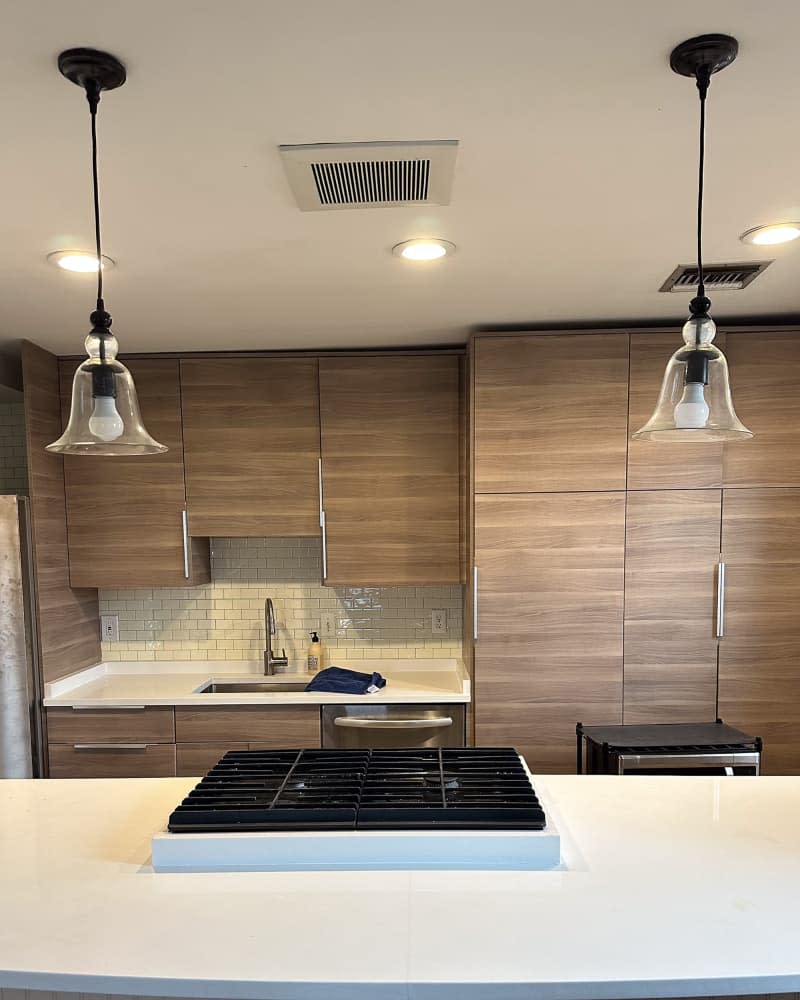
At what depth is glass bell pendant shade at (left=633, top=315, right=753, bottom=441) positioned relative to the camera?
4.60 ft

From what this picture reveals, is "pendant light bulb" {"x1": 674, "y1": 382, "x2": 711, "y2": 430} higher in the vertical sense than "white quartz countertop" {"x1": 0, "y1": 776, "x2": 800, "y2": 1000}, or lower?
higher

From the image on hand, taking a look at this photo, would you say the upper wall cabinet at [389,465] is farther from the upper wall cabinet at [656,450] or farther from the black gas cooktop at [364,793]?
the black gas cooktop at [364,793]

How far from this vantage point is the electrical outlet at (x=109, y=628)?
3664mm

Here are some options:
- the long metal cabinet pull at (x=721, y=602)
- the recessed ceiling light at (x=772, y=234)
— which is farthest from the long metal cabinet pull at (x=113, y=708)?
the recessed ceiling light at (x=772, y=234)

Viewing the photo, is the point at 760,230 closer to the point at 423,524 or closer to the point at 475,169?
the point at 475,169

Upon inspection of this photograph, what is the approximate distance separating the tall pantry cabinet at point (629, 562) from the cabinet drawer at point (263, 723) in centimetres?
91

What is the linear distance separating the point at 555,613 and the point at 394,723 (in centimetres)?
85

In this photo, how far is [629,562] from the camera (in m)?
2.93

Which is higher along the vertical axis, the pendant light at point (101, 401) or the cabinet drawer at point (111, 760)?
the pendant light at point (101, 401)

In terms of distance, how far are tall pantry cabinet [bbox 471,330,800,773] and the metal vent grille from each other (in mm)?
1319

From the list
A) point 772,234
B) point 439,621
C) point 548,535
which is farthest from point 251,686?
point 772,234

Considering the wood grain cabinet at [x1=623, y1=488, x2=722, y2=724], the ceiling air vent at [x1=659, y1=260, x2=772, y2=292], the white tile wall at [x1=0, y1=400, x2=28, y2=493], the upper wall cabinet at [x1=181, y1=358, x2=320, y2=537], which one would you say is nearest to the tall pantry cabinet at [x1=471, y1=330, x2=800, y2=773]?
the wood grain cabinet at [x1=623, y1=488, x2=722, y2=724]

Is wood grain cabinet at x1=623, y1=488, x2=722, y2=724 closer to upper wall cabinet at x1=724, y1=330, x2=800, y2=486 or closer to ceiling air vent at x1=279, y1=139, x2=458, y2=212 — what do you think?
upper wall cabinet at x1=724, y1=330, x2=800, y2=486

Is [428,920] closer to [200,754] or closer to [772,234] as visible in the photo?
[772,234]
